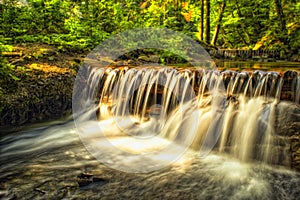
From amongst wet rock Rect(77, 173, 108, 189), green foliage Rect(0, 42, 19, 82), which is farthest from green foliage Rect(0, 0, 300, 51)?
wet rock Rect(77, 173, 108, 189)

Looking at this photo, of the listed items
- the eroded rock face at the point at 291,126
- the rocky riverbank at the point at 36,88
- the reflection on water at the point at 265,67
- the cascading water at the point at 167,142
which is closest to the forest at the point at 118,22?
the rocky riverbank at the point at 36,88

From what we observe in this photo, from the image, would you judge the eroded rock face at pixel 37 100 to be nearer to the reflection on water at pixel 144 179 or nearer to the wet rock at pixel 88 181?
the reflection on water at pixel 144 179

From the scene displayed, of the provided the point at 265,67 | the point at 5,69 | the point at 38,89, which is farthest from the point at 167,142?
the point at 265,67

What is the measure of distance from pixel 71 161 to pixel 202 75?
4.04 meters

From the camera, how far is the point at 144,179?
4.62 m

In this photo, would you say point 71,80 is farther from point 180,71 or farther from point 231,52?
point 231,52

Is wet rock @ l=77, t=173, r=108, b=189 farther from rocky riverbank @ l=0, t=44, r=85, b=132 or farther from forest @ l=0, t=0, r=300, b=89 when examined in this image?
forest @ l=0, t=0, r=300, b=89

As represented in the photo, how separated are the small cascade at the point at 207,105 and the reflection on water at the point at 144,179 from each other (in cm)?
40

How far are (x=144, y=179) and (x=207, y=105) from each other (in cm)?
267

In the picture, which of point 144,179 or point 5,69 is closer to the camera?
point 144,179

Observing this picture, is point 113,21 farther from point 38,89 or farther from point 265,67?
point 265,67

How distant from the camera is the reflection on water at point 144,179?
13.3 feet

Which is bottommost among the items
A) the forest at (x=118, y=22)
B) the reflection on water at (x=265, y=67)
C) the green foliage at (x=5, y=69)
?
the green foliage at (x=5, y=69)

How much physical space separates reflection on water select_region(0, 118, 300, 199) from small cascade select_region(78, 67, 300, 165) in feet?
1.31
